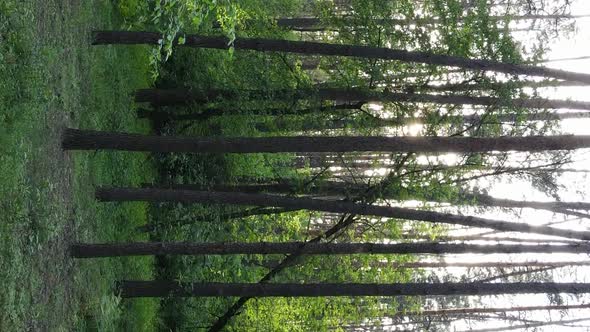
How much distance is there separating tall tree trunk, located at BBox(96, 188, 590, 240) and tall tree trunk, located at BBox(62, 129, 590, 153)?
2.74 ft

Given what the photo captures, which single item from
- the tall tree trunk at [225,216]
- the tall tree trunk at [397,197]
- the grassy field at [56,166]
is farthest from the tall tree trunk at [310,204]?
the tall tree trunk at [225,216]

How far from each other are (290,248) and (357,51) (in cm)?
338

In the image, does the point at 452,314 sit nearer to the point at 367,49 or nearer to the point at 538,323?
the point at 538,323

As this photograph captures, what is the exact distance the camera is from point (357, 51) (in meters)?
10.9

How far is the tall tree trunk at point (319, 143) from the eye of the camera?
8.53 m

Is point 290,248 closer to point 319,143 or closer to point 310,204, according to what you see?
point 310,204

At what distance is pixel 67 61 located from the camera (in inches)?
408

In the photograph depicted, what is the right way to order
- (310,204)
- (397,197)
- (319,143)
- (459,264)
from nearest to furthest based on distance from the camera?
(319,143)
(310,204)
(397,197)
(459,264)

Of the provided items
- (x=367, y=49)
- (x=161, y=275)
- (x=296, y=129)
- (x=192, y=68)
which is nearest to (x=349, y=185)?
(x=296, y=129)

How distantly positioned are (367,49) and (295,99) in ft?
7.99

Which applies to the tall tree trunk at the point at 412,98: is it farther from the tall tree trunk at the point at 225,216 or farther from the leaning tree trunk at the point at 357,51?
the tall tree trunk at the point at 225,216

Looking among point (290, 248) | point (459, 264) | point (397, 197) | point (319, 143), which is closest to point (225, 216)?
point (290, 248)

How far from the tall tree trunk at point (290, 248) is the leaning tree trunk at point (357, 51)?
9.31ft

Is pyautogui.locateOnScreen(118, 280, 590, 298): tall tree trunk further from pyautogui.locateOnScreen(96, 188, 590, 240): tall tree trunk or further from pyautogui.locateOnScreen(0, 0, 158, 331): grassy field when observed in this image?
pyautogui.locateOnScreen(0, 0, 158, 331): grassy field
